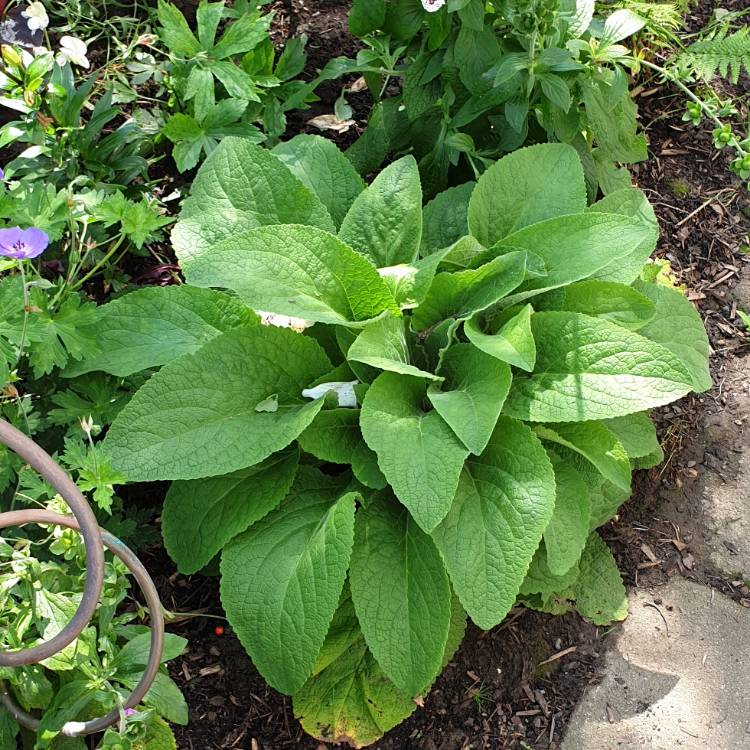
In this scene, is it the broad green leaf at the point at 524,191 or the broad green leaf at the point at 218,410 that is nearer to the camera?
the broad green leaf at the point at 218,410

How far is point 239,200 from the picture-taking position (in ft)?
7.04

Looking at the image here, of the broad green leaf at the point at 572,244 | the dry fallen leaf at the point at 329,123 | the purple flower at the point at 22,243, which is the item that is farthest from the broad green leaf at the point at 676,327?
the purple flower at the point at 22,243

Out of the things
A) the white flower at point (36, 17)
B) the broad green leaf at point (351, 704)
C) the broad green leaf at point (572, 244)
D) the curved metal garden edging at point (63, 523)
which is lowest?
the broad green leaf at point (351, 704)

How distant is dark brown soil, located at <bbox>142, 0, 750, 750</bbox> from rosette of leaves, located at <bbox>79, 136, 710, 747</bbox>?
0.11 metres

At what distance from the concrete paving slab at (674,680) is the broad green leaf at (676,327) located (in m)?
0.57

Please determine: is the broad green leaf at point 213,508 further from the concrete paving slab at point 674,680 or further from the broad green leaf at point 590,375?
the concrete paving slab at point 674,680

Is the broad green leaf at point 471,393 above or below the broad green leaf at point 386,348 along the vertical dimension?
below

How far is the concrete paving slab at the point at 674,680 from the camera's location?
2148mm

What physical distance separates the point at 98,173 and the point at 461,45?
98 cm

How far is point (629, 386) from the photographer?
185 cm

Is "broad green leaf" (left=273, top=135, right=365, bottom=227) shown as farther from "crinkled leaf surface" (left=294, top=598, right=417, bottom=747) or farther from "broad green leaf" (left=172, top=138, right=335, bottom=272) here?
"crinkled leaf surface" (left=294, top=598, right=417, bottom=747)

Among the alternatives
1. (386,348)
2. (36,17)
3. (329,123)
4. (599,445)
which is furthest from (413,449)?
(36,17)

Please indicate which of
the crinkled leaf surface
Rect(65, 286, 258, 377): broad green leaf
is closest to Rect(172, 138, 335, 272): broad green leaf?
Rect(65, 286, 258, 377): broad green leaf

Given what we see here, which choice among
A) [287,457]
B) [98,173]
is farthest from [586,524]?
[98,173]
